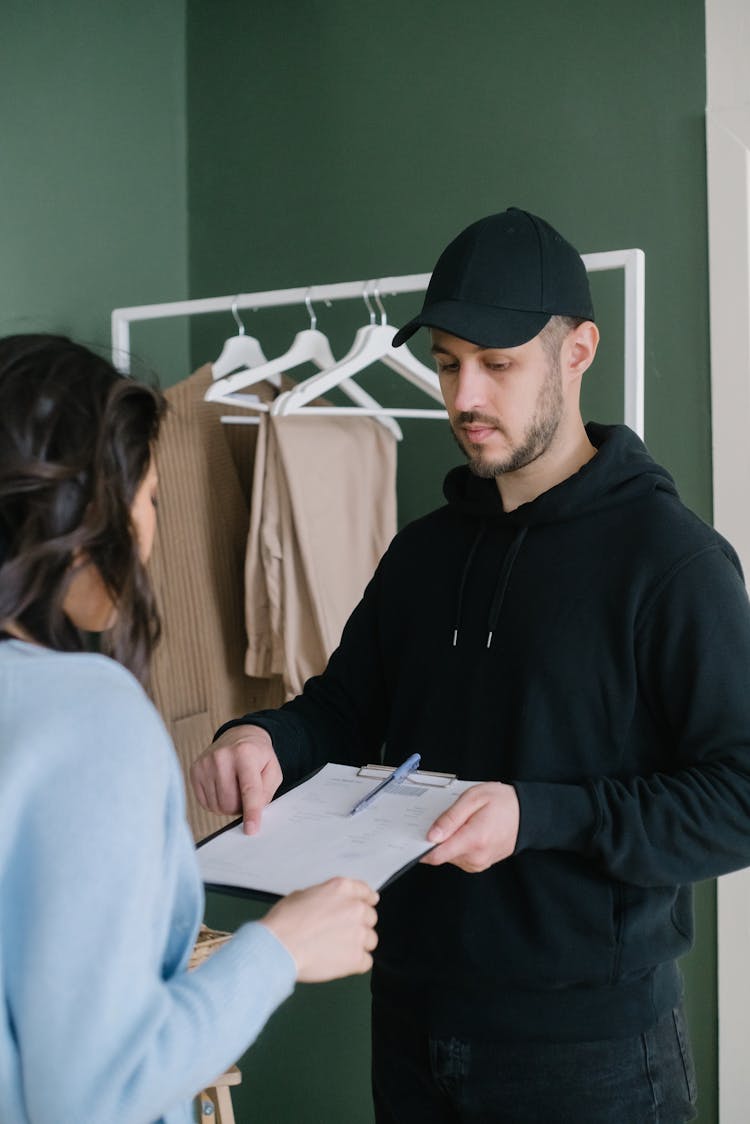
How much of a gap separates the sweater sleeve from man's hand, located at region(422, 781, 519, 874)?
2 centimetres

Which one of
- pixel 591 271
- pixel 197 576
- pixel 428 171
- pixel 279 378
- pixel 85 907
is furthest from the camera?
pixel 428 171

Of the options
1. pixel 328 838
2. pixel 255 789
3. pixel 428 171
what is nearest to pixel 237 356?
pixel 428 171

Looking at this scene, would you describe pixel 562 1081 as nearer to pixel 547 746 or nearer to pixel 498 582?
pixel 547 746

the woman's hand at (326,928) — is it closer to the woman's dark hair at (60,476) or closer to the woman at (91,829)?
the woman at (91,829)

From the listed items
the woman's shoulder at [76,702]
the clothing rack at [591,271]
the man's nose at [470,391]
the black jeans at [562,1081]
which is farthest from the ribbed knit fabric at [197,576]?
the woman's shoulder at [76,702]

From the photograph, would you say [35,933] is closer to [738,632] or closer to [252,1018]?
[252,1018]

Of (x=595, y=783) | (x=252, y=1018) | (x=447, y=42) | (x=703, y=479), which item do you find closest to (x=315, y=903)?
(x=252, y=1018)

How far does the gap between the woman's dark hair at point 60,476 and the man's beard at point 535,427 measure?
0.65 meters

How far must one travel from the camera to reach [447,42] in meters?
2.31

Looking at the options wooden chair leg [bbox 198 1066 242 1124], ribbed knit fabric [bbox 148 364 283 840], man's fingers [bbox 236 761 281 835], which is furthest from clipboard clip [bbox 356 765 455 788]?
wooden chair leg [bbox 198 1066 242 1124]

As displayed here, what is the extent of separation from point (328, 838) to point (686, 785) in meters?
0.38

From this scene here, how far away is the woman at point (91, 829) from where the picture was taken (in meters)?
0.67

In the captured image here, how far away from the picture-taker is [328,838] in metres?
1.10

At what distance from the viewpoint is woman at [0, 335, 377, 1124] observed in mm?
675
